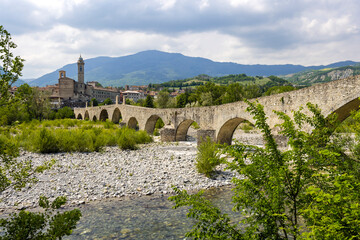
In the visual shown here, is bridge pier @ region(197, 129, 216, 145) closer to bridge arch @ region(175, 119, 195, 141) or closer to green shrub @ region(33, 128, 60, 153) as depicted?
bridge arch @ region(175, 119, 195, 141)

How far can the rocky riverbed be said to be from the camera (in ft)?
30.1

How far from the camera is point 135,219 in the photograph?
748 centimetres

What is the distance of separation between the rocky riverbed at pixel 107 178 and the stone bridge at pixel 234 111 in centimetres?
407

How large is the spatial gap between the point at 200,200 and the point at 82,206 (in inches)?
250

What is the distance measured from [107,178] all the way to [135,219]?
4.18 metres

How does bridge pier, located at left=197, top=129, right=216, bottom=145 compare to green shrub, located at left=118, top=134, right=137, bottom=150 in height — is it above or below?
above

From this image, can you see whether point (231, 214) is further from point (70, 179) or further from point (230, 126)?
point (230, 126)

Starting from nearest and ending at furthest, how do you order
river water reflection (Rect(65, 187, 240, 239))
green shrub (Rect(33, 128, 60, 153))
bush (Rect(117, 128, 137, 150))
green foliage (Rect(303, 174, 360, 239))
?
green foliage (Rect(303, 174, 360, 239)), river water reflection (Rect(65, 187, 240, 239)), green shrub (Rect(33, 128, 60, 153)), bush (Rect(117, 128, 137, 150))

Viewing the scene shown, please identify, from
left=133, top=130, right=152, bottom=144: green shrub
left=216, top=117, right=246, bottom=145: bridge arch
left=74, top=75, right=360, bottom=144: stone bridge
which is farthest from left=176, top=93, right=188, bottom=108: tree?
left=216, top=117, right=246, bottom=145: bridge arch

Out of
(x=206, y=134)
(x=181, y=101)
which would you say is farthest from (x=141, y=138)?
(x=181, y=101)

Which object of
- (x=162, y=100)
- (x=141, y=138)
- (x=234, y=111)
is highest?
(x=162, y=100)

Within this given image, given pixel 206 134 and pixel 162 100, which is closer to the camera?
pixel 206 134

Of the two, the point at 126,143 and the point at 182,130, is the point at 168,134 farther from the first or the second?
the point at 126,143

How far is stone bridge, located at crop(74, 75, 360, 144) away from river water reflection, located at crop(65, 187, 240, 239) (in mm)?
2728
